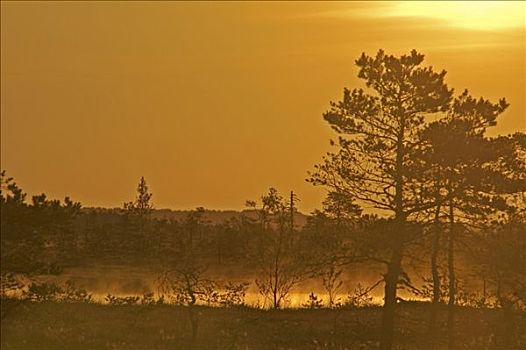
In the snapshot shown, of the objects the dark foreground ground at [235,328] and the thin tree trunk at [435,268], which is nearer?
the dark foreground ground at [235,328]

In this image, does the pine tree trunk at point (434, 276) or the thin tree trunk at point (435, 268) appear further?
the pine tree trunk at point (434, 276)

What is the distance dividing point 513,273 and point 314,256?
5748 millimetres

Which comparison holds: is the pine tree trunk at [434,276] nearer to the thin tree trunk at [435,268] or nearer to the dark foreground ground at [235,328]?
the thin tree trunk at [435,268]

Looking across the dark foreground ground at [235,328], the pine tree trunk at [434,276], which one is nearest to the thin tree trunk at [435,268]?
the pine tree trunk at [434,276]

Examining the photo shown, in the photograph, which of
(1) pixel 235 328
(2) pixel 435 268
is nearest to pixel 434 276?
(2) pixel 435 268

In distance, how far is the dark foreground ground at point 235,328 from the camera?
29359 millimetres

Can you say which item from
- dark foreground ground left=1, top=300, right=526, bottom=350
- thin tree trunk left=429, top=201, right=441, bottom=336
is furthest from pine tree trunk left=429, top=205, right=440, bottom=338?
dark foreground ground left=1, top=300, right=526, bottom=350

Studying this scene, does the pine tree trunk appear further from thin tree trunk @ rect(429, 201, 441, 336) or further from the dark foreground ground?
the dark foreground ground

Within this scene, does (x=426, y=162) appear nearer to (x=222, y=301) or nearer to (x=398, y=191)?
(x=398, y=191)

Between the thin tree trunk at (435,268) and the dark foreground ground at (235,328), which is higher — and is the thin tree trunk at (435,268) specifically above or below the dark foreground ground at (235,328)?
above

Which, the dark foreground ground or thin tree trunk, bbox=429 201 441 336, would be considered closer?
the dark foreground ground

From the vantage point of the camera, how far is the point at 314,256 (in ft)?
99.4

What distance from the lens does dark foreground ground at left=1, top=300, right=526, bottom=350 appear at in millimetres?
29359

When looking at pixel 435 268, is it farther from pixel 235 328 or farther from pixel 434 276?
pixel 235 328
